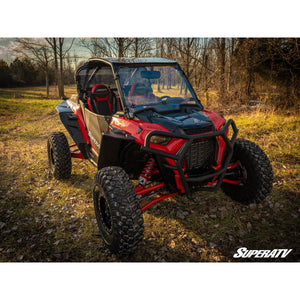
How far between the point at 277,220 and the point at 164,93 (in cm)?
218

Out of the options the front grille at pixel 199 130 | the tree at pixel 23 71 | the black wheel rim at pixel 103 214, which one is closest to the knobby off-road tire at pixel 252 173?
the front grille at pixel 199 130

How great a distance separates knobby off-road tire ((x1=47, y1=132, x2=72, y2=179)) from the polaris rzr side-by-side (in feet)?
1.42

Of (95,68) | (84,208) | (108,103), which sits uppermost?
(95,68)

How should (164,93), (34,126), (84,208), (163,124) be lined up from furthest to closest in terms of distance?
(34,126), (84,208), (164,93), (163,124)

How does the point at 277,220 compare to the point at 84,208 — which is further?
the point at 84,208

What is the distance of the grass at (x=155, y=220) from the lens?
2.81 m

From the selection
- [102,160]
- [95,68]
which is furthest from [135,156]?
[95,68]

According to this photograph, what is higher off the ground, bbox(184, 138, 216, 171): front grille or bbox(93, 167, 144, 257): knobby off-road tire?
bbox(184, 138, 216, 171): front grille

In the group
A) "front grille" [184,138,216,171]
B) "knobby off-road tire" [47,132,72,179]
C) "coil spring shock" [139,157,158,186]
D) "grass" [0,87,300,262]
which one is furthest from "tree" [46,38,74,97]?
"front grille" [184,138,216,171]

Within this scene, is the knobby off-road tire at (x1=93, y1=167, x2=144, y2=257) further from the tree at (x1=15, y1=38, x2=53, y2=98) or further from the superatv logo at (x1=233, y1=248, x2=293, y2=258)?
the tree at (x1=15, y1=38, x2=53, y2=98)

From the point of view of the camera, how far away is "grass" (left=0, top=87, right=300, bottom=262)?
281cm

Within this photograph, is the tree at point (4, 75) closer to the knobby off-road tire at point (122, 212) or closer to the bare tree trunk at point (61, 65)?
the bare tree trunk at point (61, 65)

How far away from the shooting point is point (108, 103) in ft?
13.8

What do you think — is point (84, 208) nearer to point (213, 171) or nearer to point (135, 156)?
point (135, 156)
